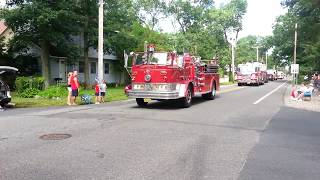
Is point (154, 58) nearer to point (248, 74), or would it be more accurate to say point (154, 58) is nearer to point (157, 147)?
point (157, 147)

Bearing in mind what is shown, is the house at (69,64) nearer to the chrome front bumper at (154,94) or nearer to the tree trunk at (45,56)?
the tree trunk at (45,56)

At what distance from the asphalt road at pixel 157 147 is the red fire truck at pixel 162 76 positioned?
2.58 m

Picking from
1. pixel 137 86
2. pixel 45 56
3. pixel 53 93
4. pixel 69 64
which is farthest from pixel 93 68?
pixel 137 86

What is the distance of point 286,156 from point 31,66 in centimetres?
2949

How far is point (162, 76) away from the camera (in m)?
17.6

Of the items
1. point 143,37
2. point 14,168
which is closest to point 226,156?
point 14,168

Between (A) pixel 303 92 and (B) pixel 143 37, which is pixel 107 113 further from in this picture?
(B) pixel 143 37

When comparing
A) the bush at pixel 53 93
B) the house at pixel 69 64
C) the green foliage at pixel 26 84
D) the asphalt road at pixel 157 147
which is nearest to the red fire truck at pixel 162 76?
the asphalt road at pixel 157 147

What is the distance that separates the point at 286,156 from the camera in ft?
28.6

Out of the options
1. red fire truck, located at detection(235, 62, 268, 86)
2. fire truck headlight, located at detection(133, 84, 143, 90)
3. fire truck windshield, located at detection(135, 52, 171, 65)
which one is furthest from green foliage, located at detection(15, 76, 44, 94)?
red fire truck, located at detection(235, 62, 268, 86)

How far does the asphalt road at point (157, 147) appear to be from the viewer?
7.23m

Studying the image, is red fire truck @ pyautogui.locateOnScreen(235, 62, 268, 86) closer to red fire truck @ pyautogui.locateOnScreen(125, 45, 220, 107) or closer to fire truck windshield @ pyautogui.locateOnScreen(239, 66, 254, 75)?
fire truck windshield @ pyautogui.locateOnScreen(239, 66, 254, 75)

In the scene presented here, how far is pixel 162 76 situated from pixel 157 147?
27.7 feet

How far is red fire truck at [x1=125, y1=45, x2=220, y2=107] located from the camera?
692 inches
